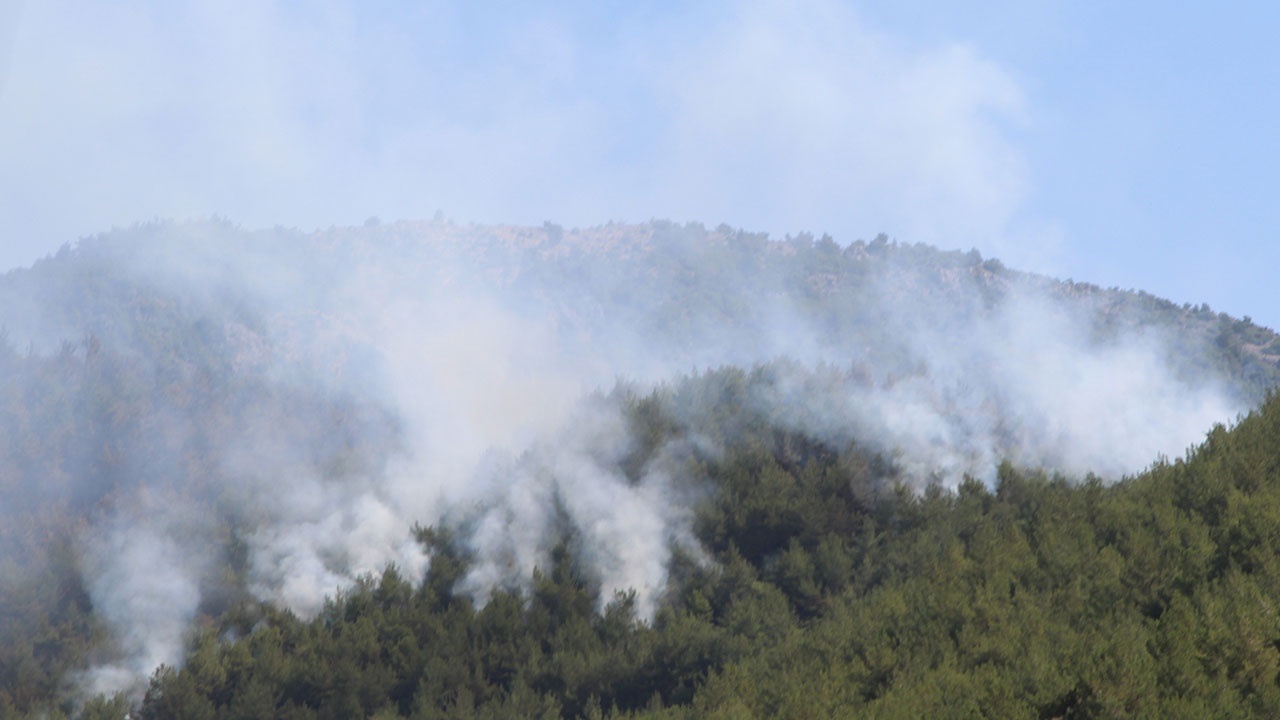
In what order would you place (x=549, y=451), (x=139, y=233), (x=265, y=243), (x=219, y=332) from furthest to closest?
(x=265, y=243), (x=139, y=233), (x=219, y=332), (x=549, y=451)

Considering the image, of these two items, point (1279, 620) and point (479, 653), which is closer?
point (1279, 620)

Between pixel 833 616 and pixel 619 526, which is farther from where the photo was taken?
pixel 619 526

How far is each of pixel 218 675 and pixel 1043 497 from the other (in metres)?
16.9

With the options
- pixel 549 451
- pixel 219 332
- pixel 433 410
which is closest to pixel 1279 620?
pixel 549 451

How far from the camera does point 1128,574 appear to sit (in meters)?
14.8

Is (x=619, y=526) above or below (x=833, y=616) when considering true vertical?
above

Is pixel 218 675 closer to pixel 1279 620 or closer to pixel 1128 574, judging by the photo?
pixel 1128 574

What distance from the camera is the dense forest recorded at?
1477 centimetres

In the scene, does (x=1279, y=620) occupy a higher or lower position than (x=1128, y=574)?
lower

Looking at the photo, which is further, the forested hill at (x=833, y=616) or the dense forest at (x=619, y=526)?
the dense forest at (x=619, y=526)

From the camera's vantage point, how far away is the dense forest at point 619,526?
14.8 meters

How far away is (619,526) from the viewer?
26938mm

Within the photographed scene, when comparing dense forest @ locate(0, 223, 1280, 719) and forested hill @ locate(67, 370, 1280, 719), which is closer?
forested hill @ locate(67, 370, 1280, 719)

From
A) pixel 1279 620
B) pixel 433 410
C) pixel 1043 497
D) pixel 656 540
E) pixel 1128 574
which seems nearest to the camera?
pixel 1279 620
